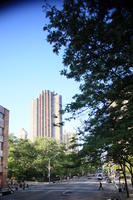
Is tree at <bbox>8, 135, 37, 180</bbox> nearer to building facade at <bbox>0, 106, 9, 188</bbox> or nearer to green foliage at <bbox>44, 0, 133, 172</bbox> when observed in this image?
building facade at <bbox>0, 106, 9, 188</bbox>

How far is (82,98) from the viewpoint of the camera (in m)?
15.0

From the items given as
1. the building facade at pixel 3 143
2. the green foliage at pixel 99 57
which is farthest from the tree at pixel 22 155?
the green foliage at pixel 99 57

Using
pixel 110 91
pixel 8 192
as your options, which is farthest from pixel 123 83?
pixel 8 192

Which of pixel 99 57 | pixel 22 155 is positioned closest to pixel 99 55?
pixel 99 57

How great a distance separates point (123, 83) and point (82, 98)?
2308 mm

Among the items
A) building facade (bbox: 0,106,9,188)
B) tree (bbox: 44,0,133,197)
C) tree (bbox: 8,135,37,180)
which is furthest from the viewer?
tree (bbox: 8,135,37,180)

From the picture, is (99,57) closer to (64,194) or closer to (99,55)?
(99,55)

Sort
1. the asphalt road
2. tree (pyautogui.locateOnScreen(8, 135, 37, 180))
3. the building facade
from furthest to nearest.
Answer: tree (pyautogui.locateOnScreen(8, 135, 37, 180)) → the building facade → the asphalt road

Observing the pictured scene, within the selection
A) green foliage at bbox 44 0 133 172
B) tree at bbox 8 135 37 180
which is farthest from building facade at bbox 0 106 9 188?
green foliage at bbox 44 0 133 172

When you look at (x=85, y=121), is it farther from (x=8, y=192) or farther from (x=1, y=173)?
(x=1, y=173)

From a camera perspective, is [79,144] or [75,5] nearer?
[75,5]

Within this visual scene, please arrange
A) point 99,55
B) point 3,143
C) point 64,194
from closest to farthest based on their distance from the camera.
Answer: point 99,55 < point 64,194 < point 3,143

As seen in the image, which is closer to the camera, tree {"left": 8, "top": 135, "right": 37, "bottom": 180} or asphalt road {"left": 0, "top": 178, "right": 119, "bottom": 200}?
asphalt road {"left": 0, "top": 178, "right": 119, "bottom": 200}

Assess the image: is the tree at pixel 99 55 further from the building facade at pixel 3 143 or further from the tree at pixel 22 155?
the tree at pixel 22 155
